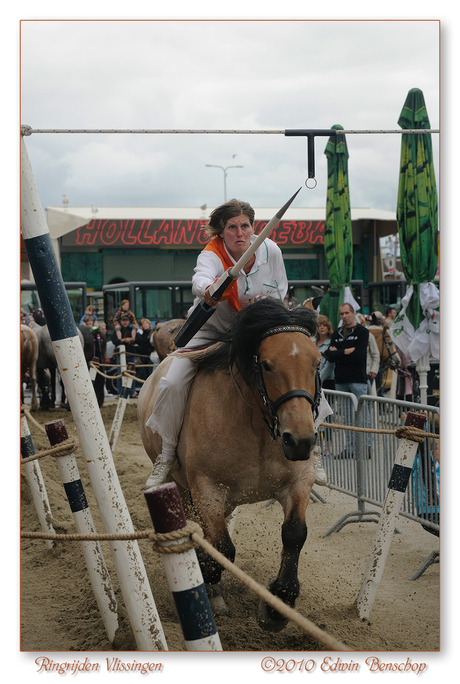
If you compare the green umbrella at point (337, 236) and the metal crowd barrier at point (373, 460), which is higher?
the green umbrella at point (337, 236)

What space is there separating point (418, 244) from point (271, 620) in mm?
4102

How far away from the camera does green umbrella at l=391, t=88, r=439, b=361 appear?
18.3 feet

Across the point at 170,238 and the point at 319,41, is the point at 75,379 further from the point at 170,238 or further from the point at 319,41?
the point at 170,238

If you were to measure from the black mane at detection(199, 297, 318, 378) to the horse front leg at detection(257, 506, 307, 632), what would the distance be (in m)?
0.76

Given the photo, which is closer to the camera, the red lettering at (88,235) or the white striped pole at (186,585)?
→ the white striped pole at (186,585)

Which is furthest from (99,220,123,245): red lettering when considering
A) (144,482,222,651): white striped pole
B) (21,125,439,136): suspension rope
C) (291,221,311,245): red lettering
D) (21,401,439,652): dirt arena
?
(144,482,222,651): white striped pole

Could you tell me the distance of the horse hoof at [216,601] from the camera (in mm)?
3299

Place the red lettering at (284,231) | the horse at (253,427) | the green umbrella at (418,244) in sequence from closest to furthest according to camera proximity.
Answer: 1. the horse at (253,427)
2. the green umbrella at (418,244)
3. the red lettering at (284,231)

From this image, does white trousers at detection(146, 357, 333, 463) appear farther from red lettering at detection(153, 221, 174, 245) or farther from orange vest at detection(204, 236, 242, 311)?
red lettering at detection(153, 221, 174, 245)

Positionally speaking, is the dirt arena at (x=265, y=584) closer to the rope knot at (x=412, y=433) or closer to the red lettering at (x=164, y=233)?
the rope knot at (x=412, y=433)

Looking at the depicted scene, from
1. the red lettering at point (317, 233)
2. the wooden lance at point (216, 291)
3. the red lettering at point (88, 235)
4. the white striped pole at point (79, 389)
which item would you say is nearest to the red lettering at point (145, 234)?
the red lettering at point (88, 235)

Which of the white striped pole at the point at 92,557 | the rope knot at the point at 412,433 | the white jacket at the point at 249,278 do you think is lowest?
the white striped pole at the point at 92,557

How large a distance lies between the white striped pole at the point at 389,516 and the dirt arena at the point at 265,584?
0.13 m

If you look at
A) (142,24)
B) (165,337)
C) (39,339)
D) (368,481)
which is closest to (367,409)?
(368,481)
